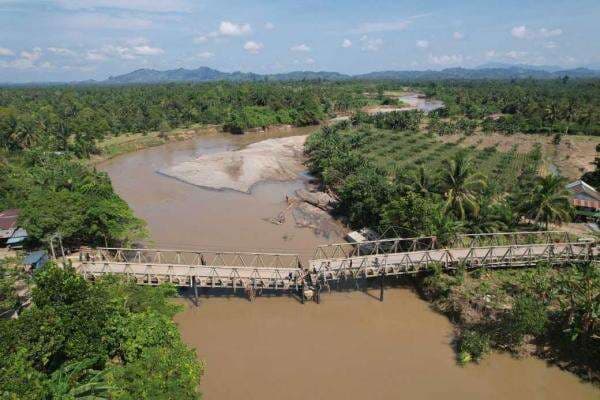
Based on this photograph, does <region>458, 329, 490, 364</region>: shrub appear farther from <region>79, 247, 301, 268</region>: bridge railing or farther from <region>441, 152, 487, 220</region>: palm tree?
<region>79, 247, 301, 268</region>: bridge railing

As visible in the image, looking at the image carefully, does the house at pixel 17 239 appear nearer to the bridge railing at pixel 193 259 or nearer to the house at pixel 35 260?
the house at pixel 35 260

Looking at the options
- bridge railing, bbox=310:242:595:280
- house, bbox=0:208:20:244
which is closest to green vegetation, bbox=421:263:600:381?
bridge railing, bbox=310:242:595:280

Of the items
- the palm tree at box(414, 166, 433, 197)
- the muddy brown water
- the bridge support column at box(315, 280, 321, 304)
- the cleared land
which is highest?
the palm tree at box(414, 166, 433, 197)

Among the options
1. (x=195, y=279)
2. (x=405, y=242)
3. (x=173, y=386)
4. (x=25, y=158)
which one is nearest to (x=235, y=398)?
(x=173, y=386)

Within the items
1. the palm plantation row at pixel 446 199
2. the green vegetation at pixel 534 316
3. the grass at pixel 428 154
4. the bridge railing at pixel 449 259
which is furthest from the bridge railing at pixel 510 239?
the grass at pixel 428 154

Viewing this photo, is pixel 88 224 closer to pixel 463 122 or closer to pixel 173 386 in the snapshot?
pixel 173 386

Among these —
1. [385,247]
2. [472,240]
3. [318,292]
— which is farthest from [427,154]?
[318,292]

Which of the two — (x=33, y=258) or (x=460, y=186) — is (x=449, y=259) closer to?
(x=460, y=186)
